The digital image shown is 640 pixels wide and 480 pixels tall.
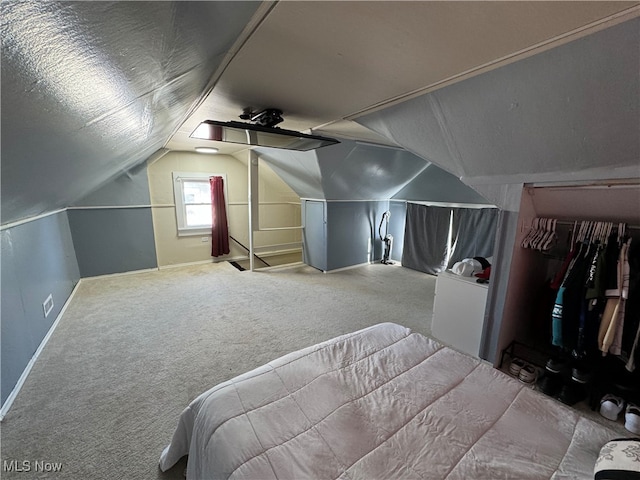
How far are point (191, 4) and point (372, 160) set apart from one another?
131 inches

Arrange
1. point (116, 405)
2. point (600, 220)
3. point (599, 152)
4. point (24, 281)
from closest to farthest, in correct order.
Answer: point (599, 152) → point (116, 405) → point (600, 220) → point (24, 281)

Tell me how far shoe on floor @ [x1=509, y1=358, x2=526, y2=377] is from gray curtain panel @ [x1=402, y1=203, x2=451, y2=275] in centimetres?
242

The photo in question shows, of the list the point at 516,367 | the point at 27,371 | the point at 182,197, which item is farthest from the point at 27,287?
the point at 516,367

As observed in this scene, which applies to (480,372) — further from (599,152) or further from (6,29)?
(6,29)

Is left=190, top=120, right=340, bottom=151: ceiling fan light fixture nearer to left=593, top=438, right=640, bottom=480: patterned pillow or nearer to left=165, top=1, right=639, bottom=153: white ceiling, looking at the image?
left=165, top=1, right=639, bottom=153: white ceiling

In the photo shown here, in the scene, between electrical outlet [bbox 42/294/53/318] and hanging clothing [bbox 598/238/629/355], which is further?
electrical outlet [bbox 42/294/53/318]

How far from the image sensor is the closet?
1748 mm

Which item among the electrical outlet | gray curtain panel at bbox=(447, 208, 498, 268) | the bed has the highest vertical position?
gray curtain panel at bbox=(447, 208, 498, 268)

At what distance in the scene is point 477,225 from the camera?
396 cm

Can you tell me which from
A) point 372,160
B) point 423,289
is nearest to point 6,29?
point 372,160

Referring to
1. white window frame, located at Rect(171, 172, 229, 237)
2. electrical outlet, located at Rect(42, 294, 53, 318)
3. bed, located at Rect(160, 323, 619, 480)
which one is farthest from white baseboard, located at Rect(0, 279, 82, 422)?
white window frame, located at Rect(171, 172, 229, 237)

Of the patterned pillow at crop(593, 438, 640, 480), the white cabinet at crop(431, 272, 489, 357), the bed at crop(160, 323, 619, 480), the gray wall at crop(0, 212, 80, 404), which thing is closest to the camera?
the patterned pillow at crop(593, 438, 640, 480)

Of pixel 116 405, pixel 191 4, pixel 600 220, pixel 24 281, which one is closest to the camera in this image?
pixel 191 4

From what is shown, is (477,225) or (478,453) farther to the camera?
(477,225)
